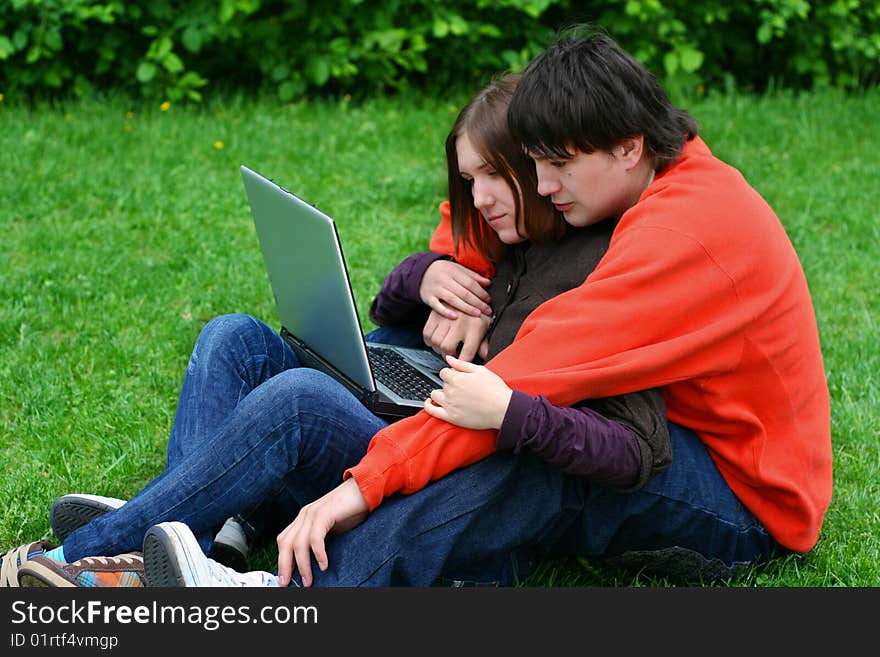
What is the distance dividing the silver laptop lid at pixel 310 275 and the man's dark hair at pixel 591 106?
0.44 meters

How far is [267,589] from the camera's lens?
2322 mm

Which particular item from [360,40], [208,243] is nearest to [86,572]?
[208,243]

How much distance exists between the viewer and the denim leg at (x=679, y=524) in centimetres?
242

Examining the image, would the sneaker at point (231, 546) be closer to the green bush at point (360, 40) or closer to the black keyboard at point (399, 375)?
the black keyboard at point (399, 375)

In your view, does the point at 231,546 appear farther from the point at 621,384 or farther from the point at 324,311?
the point at 621,384

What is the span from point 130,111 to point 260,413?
4016 millimetres

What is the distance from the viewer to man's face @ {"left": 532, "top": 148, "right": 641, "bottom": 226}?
2420 millimetres

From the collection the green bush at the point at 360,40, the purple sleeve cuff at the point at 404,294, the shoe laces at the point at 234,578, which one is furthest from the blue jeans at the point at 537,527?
the green bush at the point at 360,40

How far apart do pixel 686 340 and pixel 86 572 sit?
47.5 inches

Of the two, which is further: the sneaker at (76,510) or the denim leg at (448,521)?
the sneaker at (76,510)

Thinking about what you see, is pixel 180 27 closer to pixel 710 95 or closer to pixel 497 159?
pixel 710 95

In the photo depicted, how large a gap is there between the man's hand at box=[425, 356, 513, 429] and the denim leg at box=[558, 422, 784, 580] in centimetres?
31

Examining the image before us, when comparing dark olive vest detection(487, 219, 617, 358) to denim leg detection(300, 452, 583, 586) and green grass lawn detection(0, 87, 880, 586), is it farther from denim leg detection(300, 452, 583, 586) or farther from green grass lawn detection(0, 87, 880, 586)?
green grass lawn detection(0, 87, 880, 586)

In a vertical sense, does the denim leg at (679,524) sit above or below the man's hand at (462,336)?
below
